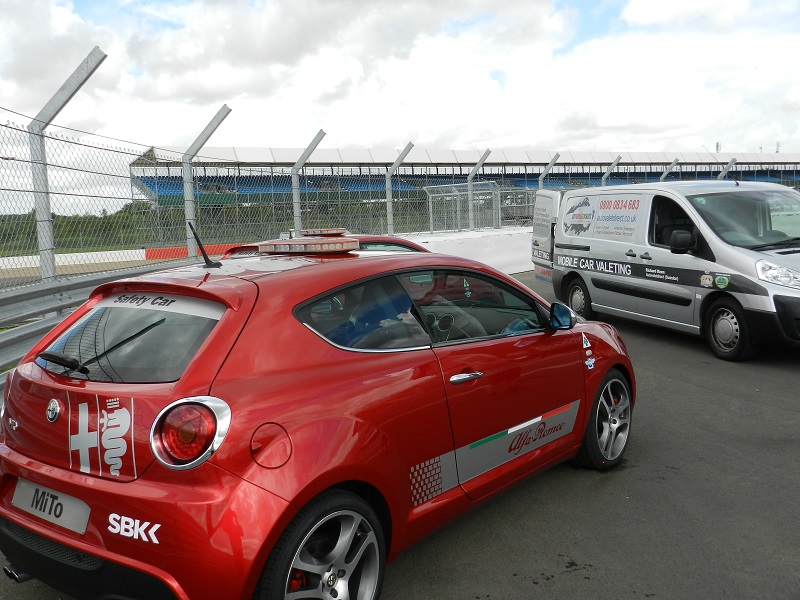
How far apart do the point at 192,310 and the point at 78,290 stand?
13.4ft

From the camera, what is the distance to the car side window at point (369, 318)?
2814 mm

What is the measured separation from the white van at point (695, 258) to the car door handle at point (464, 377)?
4500 mm

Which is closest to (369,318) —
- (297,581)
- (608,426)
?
(297,581)

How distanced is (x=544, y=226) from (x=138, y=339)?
388 inches

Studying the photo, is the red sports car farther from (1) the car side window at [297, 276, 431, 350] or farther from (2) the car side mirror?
(2) the car side mirror

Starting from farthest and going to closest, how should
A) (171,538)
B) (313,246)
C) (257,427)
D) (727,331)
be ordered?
(727,331) < (313,246) < (257,427) < (171,538)

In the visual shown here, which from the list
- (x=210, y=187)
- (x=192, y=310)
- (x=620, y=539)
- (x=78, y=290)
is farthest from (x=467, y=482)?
(x=210, y=187)

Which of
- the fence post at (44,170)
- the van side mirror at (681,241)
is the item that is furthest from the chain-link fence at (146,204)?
the van side mirror at (681,241)

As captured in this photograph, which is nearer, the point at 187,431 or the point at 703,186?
the point at 187,431

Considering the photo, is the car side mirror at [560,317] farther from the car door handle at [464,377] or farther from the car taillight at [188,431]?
the car taillight at [188,431]

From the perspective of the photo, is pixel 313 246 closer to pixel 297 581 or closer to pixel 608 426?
pixel 297 581

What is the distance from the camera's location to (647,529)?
355 centimetres

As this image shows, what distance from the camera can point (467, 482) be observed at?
10.6 ft

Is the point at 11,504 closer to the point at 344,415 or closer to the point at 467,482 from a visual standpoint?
the point at 344,415
